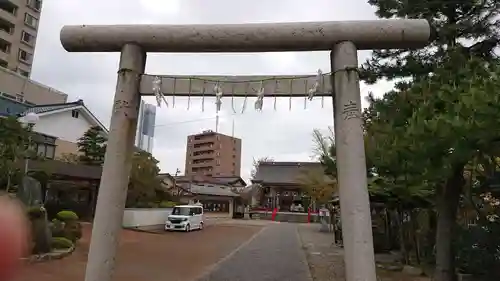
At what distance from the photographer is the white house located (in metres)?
30.3

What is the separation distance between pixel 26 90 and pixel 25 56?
1051 centimetres

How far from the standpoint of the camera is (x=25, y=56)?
139ft

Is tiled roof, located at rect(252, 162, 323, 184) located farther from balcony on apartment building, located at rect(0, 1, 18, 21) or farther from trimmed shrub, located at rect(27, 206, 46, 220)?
trimmed shrub, located at rect(27, 206, 46, 220)

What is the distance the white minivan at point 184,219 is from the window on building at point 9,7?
2753cm

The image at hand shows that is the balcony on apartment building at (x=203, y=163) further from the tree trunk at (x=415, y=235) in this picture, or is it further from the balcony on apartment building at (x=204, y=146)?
the tree trunk at (x=415, y=235)

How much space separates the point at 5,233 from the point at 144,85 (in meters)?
5.10

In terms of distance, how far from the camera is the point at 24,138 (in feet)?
53.7

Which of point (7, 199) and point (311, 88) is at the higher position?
point (311, 88)

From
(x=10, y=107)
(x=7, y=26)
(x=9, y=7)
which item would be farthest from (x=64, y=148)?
(x=9, y=7)

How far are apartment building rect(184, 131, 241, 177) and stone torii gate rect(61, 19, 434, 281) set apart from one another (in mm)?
71341

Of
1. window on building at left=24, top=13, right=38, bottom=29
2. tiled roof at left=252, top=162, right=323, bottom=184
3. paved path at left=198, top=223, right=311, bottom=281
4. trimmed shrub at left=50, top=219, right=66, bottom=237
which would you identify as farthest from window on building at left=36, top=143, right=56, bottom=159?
tiled roof at left=252, top=162, right=323, bottom=184

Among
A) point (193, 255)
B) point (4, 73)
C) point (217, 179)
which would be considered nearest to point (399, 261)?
point (193, 255)

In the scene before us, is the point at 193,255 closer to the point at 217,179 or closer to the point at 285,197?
the point at 285,197

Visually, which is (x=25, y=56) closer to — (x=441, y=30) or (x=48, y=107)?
(x=48, y=107)
